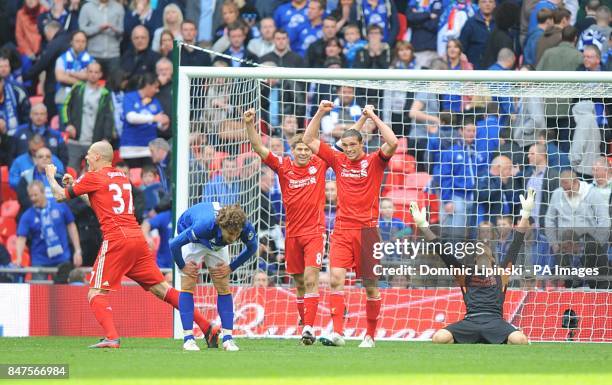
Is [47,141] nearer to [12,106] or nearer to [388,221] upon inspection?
[12,106]

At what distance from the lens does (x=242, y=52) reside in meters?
18.7

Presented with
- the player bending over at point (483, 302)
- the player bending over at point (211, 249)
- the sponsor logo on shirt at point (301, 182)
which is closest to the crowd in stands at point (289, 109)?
the player bending over at point (483, 302)

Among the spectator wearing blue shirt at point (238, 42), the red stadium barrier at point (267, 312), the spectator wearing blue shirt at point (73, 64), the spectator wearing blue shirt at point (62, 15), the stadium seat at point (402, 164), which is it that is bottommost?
the red stadium barrier at point (267, 312)

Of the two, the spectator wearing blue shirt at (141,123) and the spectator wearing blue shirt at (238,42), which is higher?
the spectator wearing blue shirt at (238,42)

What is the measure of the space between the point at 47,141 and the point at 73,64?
55.5 inches

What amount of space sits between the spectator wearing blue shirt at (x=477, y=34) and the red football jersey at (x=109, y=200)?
7604 mm

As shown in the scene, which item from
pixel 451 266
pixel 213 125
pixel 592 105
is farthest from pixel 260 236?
pixel 592 105

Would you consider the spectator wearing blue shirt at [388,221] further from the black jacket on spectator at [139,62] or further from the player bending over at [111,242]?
the black jacket on spectator at [139,62]

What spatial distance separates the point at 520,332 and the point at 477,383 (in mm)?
5120

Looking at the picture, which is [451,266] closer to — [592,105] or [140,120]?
[592,105]


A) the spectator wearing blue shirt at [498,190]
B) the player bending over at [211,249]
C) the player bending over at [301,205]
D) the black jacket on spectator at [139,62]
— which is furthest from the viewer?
the black jacket on spectator at [139,62]

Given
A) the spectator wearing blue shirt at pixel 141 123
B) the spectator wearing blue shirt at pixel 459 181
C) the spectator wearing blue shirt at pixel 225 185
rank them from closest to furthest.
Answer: the spectator wearing blue shirt at pixel 225 185 → the spectator wearing blue shirt at pixel 459 181 → the spectator wearing blue shirt at pixel 141 123

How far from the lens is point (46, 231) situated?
57.5ft

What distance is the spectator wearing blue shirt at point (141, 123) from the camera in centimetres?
1814
